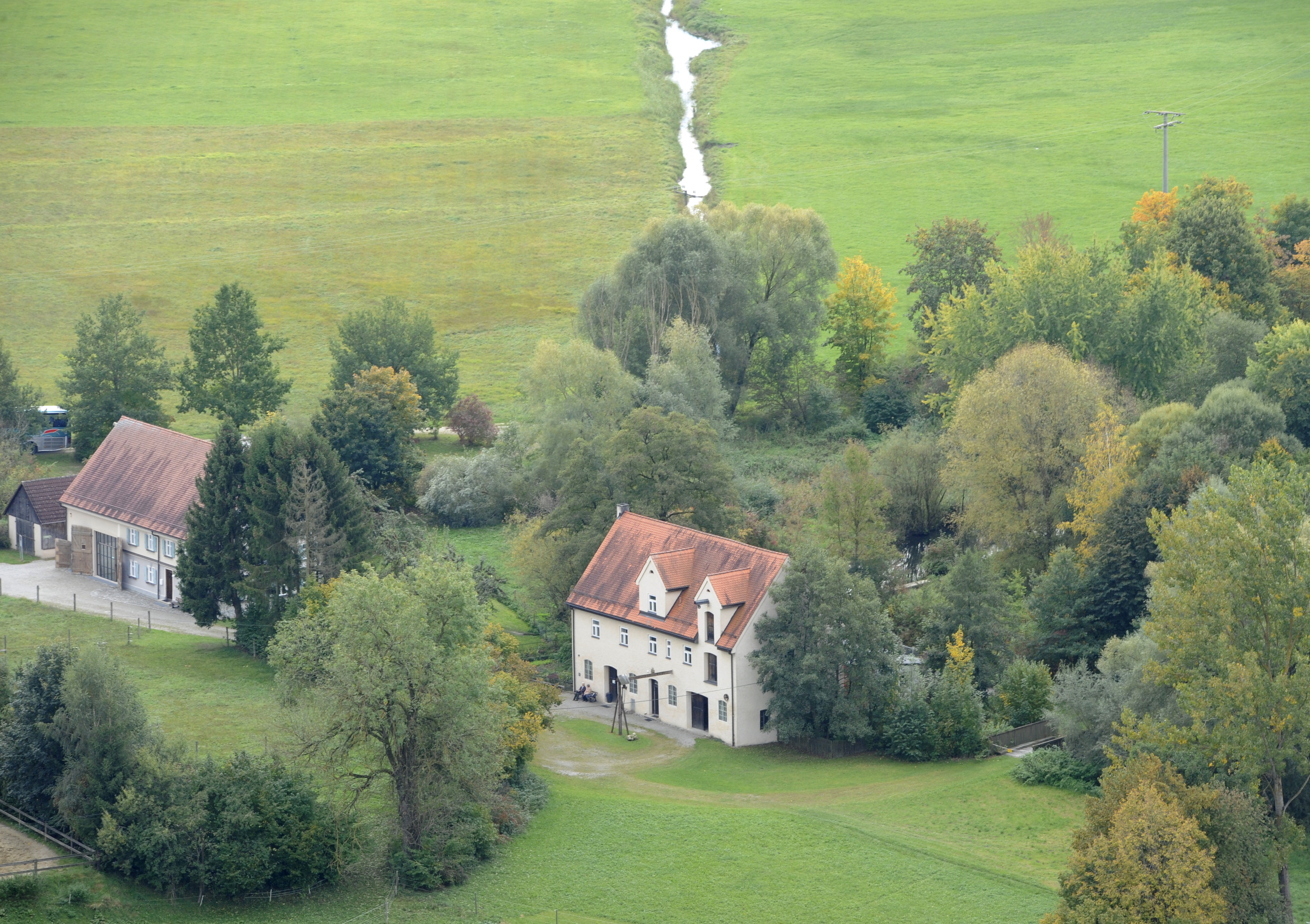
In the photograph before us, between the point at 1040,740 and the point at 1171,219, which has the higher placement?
the point at 1171,219

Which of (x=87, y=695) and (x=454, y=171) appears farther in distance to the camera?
(x=454, y=171)

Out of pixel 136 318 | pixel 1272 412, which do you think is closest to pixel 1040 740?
pixel 1272 412

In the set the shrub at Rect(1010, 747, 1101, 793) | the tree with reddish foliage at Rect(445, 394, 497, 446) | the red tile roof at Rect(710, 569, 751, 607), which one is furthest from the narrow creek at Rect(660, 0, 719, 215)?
the shrub at Rect(1010, 747, 1101, 793)

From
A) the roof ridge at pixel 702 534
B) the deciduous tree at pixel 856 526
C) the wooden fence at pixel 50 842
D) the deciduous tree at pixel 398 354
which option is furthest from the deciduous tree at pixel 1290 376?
the wooden fence at pixel 50 842

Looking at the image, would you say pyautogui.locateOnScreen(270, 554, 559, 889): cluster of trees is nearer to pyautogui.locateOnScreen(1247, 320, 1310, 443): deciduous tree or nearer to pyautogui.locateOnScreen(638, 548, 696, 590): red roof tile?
pyautogui.locateOnScreen(638, 548, 696, 590): red roof tile

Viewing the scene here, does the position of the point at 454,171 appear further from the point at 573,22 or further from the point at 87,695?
the point at 87,695

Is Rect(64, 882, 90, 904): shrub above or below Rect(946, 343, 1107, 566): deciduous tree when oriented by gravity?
below

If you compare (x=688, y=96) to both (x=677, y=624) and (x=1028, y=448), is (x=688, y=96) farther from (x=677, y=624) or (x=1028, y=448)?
(x=677, y=624)

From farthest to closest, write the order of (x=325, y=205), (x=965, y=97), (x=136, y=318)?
(x=965, y=97) < (x=325, y=205) < (x=136, y=318)
